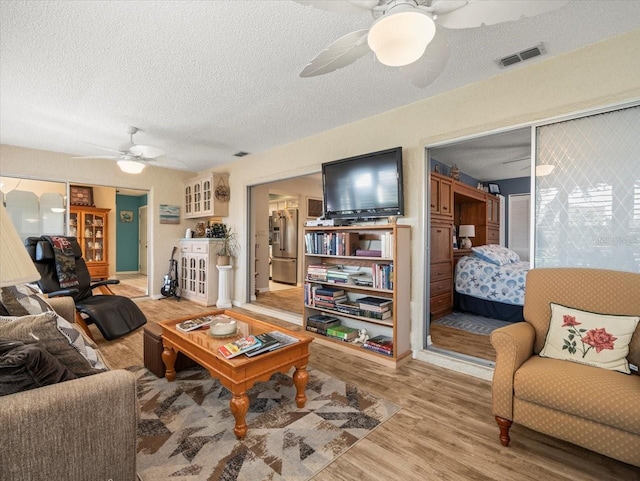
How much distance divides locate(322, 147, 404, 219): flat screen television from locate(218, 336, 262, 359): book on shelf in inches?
69.2

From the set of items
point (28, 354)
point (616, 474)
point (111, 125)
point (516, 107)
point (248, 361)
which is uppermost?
point (111, 125)

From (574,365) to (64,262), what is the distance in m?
4.90

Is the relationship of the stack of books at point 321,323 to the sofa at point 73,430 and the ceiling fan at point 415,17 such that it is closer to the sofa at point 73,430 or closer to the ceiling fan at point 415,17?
the sofa at point 73,430

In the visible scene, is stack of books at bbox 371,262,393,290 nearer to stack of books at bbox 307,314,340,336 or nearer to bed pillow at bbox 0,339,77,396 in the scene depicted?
stack of books at bbox 307,314,340,336

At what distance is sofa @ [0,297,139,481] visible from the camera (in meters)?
0.91

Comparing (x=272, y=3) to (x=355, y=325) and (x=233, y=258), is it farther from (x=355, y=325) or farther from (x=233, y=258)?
(x=233, y=258)

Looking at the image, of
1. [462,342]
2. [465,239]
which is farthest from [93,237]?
[465,239]

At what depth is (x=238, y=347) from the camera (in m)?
1.92

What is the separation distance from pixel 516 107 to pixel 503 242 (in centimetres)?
483

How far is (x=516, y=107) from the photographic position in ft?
7.91

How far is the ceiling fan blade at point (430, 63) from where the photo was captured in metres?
1.46

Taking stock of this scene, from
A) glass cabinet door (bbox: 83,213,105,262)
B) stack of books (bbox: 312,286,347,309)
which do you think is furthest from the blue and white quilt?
glass cabinet door (bbox: 83,213,105,262)

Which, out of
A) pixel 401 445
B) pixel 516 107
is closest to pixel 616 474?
pixel 401 445

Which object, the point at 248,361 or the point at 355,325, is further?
the point at 355,325
